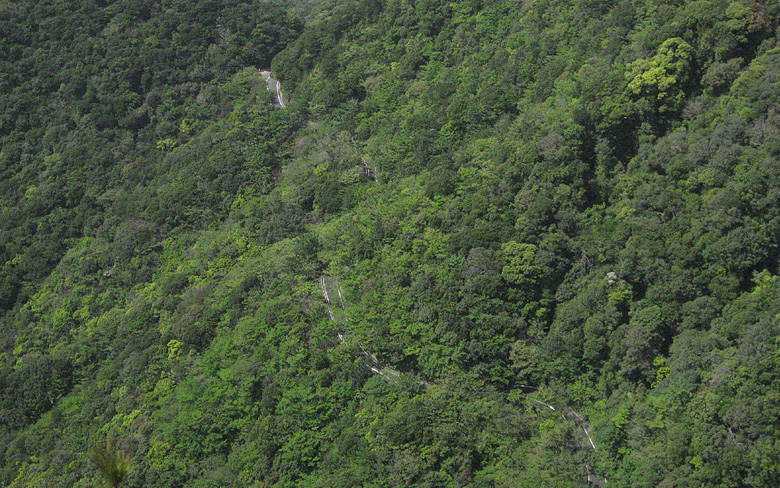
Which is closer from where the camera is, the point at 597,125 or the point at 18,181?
the point at 597,125

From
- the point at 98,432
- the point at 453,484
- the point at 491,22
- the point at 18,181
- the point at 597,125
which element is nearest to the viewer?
the point at 453,484

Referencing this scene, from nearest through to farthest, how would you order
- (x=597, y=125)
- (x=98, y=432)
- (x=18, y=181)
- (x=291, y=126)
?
(x=597, y=125)
(x=98, y=432)
(x=291, y=126)
(x=18, y=181)

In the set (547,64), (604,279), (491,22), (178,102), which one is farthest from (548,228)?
(178,102)

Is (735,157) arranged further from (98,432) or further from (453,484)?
(98,432)

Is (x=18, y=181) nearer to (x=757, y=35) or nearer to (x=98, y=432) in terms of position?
(x=98, y=432)

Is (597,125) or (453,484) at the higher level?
(597,125)

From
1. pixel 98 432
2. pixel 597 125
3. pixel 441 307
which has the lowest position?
pixel 98 432

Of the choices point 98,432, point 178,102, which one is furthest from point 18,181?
point 98,432
